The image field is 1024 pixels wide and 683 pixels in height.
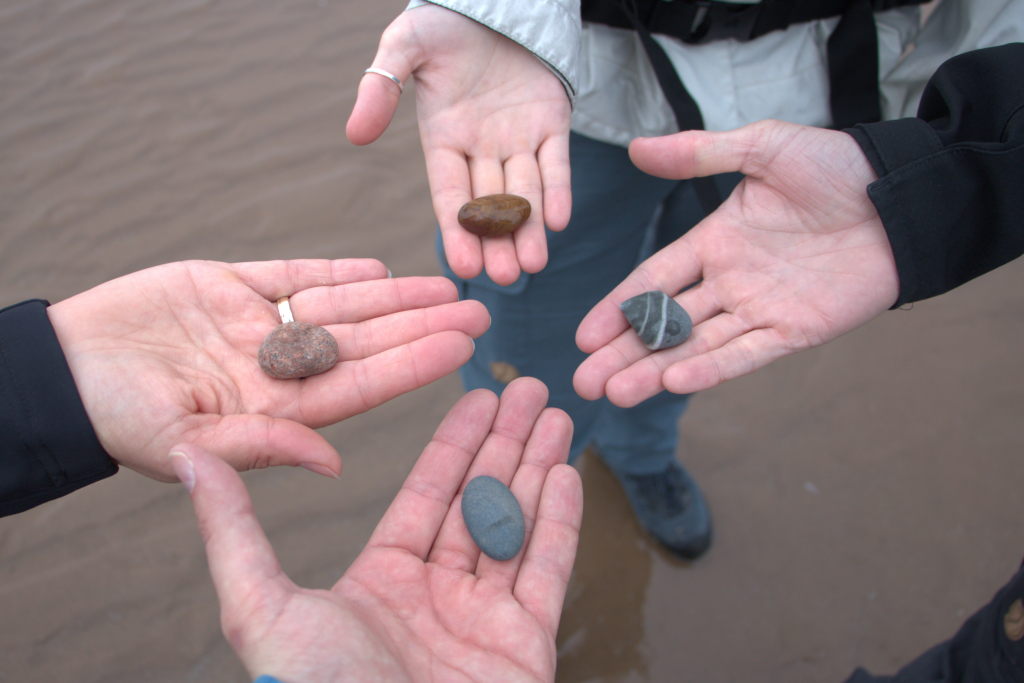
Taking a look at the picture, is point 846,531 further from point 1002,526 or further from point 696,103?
point 696,103

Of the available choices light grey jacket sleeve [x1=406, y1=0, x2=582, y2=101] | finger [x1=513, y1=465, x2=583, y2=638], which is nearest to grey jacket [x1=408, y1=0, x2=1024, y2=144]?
light grey jacket sleeve [x1=406, y1=0, x2=582, y2=101]

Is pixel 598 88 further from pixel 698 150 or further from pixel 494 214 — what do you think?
pixel 494 214

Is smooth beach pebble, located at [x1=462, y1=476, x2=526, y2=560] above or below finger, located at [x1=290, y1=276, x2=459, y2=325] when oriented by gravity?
below

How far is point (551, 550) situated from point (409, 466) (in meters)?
1.74

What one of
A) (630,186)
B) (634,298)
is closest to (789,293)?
(634,298)

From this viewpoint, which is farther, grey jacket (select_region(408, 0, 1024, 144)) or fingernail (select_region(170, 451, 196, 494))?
grey jacket (select_region(408, 0, 1024, 144))

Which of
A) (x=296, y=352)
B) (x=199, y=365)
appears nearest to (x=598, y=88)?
(x=296, y=352)

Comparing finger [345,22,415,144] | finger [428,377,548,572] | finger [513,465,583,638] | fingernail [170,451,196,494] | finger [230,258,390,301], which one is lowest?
finger [513,465,583,638]

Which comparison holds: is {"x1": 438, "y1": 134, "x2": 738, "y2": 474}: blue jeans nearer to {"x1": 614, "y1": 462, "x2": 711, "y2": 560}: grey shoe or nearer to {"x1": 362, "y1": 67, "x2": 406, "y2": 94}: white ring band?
{"x1": 614, "y1": 462, "x2": 711, "y2": 560}: grey shoe

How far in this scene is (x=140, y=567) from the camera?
9.75 feet

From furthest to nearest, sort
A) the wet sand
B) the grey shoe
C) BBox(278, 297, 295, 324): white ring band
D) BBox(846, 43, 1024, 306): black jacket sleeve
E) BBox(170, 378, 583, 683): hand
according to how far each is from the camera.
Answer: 1. the grey shoe
2. the wet sand
3. BBox(278, 297, 295, 324): white ring band
4. BBox(846, 43, 1024, 306): black jacket sleeve
5. BBox(170, 378, 583, 683): hand

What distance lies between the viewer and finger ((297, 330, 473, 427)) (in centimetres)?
181

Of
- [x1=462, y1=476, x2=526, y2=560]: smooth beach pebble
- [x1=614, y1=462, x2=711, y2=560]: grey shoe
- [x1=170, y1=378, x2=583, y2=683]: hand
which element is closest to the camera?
[x1=170, y1=378, x2=583, y2=683]: hand

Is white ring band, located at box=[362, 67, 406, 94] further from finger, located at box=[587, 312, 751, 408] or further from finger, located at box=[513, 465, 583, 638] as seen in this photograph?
finger, located at box=[513, 465, 583, 638]
